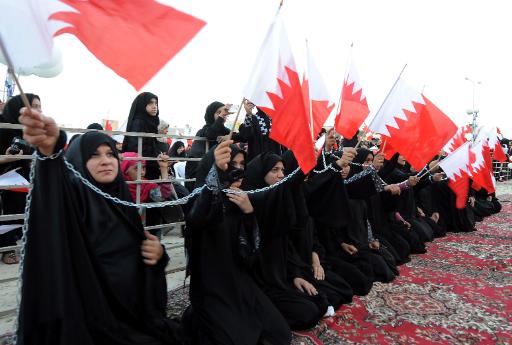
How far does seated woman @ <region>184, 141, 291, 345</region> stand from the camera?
7.22 ft

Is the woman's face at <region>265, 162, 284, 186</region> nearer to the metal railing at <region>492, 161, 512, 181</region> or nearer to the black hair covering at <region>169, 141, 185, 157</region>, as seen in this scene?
the black hair covering at <region>169, 141, 185, 157</region>

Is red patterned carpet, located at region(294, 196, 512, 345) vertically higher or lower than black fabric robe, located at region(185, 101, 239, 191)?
lower

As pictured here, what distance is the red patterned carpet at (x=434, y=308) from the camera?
258cm

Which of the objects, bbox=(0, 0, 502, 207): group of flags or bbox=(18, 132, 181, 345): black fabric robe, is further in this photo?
bbox=(18, 132, 181, 345): black fabric robe

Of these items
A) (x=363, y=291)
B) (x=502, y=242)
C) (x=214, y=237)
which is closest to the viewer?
(x=214, y=237)

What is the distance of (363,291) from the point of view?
10.9 feet

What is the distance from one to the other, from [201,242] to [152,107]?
197 centimetres

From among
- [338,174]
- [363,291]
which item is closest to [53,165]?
[338,174]

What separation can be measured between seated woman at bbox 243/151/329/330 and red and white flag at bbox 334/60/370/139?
81cm

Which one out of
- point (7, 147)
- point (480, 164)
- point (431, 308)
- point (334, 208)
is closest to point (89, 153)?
point (7, 147)

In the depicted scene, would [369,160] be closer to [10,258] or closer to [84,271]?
[84,271]

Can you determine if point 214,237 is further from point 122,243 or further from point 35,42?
point 35,42

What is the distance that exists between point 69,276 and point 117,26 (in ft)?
3.29

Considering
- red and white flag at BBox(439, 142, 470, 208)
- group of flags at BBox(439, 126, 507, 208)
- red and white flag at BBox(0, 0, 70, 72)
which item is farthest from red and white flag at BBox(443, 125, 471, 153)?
red and white flag at BBox(0, 0, 70, 72)
